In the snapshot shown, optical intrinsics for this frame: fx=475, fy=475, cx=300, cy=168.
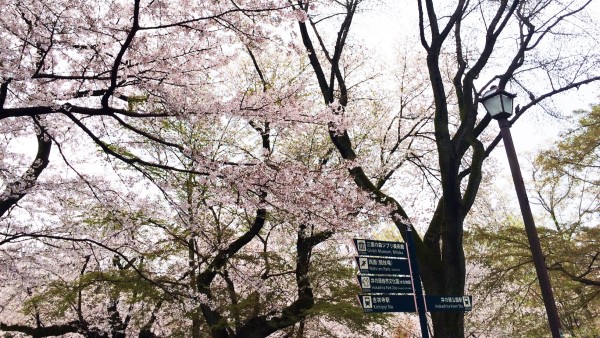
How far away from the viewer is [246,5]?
458 cm

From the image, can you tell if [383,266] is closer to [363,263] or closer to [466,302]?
[363,263]

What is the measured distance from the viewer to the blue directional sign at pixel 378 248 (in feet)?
17.7

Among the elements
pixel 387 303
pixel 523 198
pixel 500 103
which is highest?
pixel 500 103

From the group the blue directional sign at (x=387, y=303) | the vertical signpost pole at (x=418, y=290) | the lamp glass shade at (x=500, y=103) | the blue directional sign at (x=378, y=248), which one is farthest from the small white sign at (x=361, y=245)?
the lamp glass shade at (x=500, y=103)

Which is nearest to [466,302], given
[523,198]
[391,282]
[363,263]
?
[391,282]

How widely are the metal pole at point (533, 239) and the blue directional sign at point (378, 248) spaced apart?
1448 mm

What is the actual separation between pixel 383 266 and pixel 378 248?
0.72ft

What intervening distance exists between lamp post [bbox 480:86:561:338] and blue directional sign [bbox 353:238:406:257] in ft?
4.75

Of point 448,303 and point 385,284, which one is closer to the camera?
point 385,284

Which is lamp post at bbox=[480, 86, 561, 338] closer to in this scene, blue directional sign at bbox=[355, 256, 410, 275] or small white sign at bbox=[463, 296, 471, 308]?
small white sign at bbox=[463, 296, 471, 308]

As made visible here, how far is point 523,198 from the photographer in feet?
17.7

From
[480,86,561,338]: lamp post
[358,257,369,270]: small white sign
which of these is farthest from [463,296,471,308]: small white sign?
[358,257,369,270]: small white sign

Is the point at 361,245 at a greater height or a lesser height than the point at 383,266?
greater

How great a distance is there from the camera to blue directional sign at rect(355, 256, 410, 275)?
5352mm
